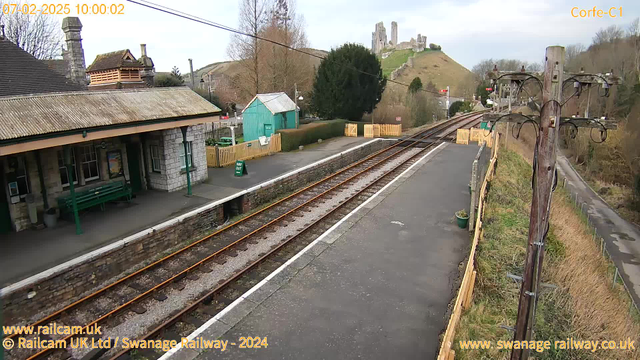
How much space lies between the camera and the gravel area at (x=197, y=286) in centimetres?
775

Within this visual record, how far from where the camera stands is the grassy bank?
23.1ft

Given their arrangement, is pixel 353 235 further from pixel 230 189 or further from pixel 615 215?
pixel 615 215

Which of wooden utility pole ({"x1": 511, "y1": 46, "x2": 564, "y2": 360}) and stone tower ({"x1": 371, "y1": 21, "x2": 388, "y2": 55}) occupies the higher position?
stone tower ({"x1": 371, "y1": 21, "x2": 388, "y2": 55})

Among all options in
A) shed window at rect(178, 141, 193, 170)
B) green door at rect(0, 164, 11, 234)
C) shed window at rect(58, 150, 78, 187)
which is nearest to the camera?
green door at rect(0, 164, 11, 234)

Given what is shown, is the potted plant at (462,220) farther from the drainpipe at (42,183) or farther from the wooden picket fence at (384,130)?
the wooden picket fence at (384,130)

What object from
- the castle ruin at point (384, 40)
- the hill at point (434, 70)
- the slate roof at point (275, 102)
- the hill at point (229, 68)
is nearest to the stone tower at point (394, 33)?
the castle ruin at point (384, 40)

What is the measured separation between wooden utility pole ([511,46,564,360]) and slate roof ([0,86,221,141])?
10.7 m

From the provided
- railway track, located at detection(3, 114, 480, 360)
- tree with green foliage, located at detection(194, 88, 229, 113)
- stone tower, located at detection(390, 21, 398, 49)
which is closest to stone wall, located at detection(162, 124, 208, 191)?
railway track, located at detection(3, 114, 480, 360)

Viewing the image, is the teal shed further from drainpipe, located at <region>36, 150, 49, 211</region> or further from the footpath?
the footpath

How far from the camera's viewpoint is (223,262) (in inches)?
410

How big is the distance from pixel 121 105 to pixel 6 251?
5483 millimetres

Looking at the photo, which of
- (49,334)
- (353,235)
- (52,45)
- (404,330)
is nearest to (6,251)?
(49,334)

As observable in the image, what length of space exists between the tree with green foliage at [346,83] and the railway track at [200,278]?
17.6 metres

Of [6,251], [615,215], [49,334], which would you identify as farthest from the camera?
[615,215]
